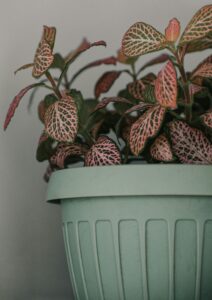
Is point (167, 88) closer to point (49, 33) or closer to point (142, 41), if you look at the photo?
point (142, 41)

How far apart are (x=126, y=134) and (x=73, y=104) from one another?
0.19 m

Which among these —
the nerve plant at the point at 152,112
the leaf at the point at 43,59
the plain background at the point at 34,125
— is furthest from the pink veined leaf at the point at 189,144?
the plain background at the point at 34,125

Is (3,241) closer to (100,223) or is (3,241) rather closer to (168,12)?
(100,223)

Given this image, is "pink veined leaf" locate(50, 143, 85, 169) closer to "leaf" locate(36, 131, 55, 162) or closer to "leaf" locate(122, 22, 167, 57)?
"leaf" locate(36, 131, 55, 162)

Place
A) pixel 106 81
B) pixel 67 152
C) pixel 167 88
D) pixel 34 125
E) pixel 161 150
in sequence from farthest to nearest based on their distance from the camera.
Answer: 1. pixel 34 125
2. pixel 106 81
3. pixel 67 152
4. pixel 161 150
5. pixel 167 88

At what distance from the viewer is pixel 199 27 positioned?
1.21m

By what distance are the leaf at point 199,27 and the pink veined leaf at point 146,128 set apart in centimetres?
14

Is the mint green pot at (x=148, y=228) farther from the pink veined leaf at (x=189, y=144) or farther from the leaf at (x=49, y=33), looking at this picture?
the leaf at (x=49, y=33)

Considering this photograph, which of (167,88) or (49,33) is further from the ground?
(49,33)

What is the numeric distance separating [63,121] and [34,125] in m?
0.44

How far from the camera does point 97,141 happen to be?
1.29 meters

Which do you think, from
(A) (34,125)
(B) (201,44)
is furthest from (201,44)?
(A) (34,125)

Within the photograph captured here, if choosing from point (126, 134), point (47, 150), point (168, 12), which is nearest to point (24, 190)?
point (47, 150)

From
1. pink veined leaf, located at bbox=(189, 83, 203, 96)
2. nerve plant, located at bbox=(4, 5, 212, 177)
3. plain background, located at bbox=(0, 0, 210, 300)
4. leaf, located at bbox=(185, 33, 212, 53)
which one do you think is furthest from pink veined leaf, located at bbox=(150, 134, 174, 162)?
plain background, located at bbox=(0, 0, 210, 300)
